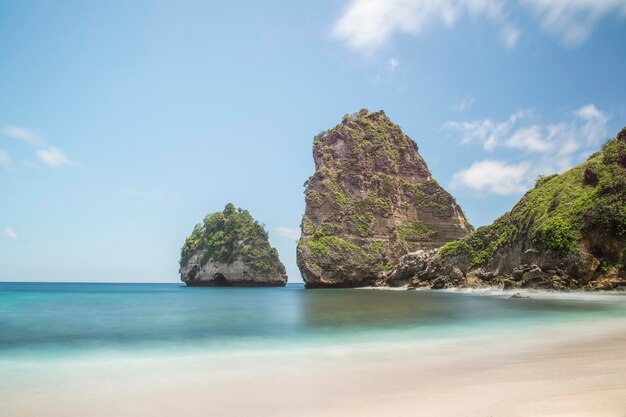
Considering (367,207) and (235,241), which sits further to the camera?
(235,241)

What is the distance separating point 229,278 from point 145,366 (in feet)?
283

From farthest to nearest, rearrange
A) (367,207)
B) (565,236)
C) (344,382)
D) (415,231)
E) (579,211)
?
(415,231)
(367,207)
(579,211)
(565,236)
(344,382)

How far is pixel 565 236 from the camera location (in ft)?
124

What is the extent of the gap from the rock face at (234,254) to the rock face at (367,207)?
53.4 ft

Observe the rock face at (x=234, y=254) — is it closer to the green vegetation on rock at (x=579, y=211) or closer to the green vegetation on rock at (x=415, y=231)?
the green vegetation on rock at (x=415, y=231)

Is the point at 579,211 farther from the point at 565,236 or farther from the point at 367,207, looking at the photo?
the point at 367,207

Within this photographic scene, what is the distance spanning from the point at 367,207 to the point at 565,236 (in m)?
50.4

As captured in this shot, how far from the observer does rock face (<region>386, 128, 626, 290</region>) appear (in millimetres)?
35719

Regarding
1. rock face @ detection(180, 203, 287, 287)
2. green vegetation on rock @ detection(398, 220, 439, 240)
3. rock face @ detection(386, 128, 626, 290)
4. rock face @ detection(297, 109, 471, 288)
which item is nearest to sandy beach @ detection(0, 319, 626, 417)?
rock face @ detection(386, 128, 626, 290)

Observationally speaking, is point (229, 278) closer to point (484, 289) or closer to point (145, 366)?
point (484, 289)

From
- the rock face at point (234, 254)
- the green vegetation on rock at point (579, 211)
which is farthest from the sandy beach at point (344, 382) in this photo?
the rock face at point (234, 254)

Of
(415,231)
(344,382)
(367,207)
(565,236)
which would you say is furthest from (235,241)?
(344,382)

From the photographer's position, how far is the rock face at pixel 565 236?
35.7 m

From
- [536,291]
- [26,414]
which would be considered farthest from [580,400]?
[536,291]
